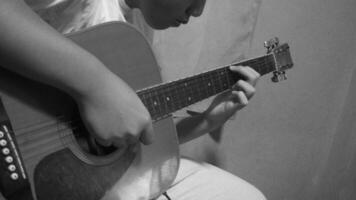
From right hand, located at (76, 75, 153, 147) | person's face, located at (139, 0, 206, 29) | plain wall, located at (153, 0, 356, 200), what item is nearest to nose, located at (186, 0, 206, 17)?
person's face, located at (139, 0, 206, 29)

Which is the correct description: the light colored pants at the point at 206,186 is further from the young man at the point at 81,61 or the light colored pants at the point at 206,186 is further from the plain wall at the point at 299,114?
the plain wall at the point at 299,114

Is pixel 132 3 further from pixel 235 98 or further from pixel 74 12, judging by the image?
pixel 235 98

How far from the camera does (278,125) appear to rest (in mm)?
1310

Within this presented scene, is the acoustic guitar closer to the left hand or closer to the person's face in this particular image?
the left hand

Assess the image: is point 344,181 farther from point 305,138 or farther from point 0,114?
point 0,114

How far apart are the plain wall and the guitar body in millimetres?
420

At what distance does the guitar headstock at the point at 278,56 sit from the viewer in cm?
95

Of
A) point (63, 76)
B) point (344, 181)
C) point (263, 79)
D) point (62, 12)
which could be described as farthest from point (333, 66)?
point (63, 76)

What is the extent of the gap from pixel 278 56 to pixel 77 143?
2.02ft

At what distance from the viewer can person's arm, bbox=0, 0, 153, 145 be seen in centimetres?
46

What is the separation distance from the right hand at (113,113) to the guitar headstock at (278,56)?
51 cm

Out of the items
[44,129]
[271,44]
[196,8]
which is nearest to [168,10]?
[196,8]

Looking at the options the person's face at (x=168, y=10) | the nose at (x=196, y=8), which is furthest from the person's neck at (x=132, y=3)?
the nose at (x=196, y=8)

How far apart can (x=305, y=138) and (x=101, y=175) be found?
990 mm
